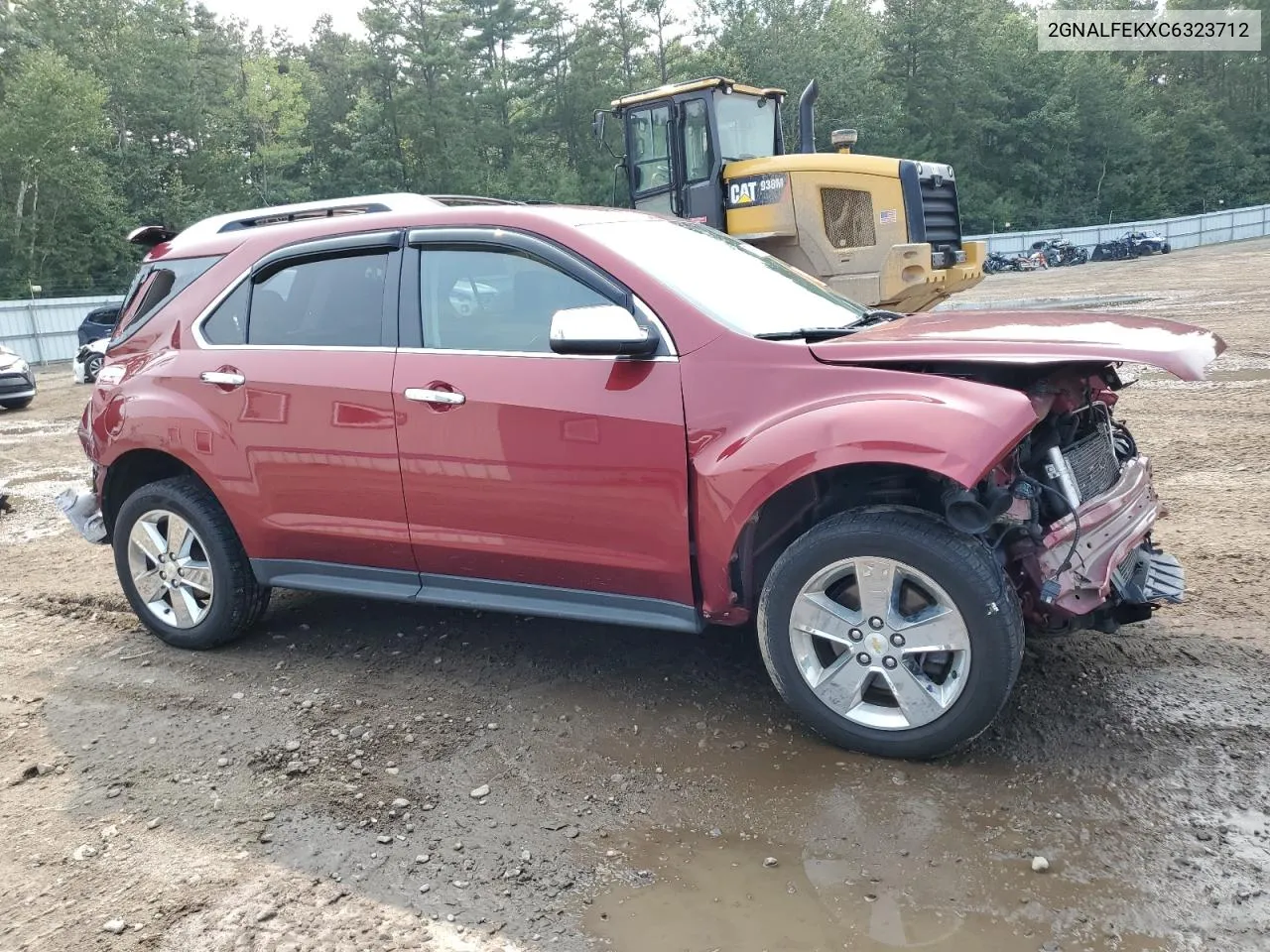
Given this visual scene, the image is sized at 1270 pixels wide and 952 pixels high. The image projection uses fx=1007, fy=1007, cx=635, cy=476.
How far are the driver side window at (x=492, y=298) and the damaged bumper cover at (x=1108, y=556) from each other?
71.2 inches

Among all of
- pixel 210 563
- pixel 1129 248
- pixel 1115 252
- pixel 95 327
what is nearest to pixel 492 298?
pixel 210 563

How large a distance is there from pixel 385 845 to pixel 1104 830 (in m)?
2.10

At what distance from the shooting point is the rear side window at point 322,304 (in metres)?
4.17

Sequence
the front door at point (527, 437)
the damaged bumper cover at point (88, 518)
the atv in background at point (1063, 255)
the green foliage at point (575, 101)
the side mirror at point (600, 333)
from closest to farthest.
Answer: the side mirror at point (600, 333), the front door at point (527, 437), the damaged bumper cover at point (88, 518), the atv in background at point (1063, 255), the green foliage at point (575, 101)

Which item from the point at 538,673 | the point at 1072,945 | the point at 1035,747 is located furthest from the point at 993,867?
the point at 538,673

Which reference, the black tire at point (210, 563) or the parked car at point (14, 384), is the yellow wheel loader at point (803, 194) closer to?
the black tire at point (210, 563)

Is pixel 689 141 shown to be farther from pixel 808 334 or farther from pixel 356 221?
pixel 808 334

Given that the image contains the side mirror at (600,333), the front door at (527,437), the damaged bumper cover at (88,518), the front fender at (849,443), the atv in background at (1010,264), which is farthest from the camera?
the atv in background at (1010,264)

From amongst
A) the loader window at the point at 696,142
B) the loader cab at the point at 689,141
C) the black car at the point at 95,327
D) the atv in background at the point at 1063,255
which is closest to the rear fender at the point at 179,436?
the loader cab at the point at 689,141

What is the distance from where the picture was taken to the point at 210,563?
4578 mm

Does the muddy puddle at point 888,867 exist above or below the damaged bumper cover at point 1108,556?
below

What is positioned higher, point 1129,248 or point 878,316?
point 1129,248

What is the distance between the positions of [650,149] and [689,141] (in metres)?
0.52

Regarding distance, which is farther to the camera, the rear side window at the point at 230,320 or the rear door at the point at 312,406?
the rear side window at the point at 230,320
